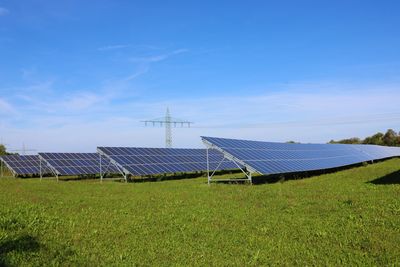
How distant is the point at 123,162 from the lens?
3005 centimetres

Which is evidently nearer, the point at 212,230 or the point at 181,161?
the point at 212,230

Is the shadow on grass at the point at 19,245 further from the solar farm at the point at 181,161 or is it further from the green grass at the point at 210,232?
the solar farm at the point at 181,161

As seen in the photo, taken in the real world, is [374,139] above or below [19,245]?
above

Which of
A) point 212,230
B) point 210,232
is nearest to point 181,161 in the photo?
point 212,230

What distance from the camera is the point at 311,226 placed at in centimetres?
1016

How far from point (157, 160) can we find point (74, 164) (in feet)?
28.2

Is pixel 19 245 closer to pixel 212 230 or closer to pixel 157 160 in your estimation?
pixel 212 230

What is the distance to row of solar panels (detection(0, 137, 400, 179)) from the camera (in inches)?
983

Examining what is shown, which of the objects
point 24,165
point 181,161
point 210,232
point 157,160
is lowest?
point 210,232

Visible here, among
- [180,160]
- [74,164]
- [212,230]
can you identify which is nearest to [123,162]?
[180,160]

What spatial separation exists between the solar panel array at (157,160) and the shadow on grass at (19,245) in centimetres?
1858

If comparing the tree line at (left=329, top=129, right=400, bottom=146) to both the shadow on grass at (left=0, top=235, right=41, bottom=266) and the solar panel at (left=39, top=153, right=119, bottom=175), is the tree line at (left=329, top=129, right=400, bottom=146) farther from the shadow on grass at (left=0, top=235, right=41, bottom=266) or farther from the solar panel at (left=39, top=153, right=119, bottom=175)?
the shadow on grass at (left=0, top=235, right=41, bottom=266)

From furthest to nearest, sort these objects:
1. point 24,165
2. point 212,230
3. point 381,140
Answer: point 381,140
point 24,165
point 212,230

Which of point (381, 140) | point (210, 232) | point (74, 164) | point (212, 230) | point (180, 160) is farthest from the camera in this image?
point (381, 140)
